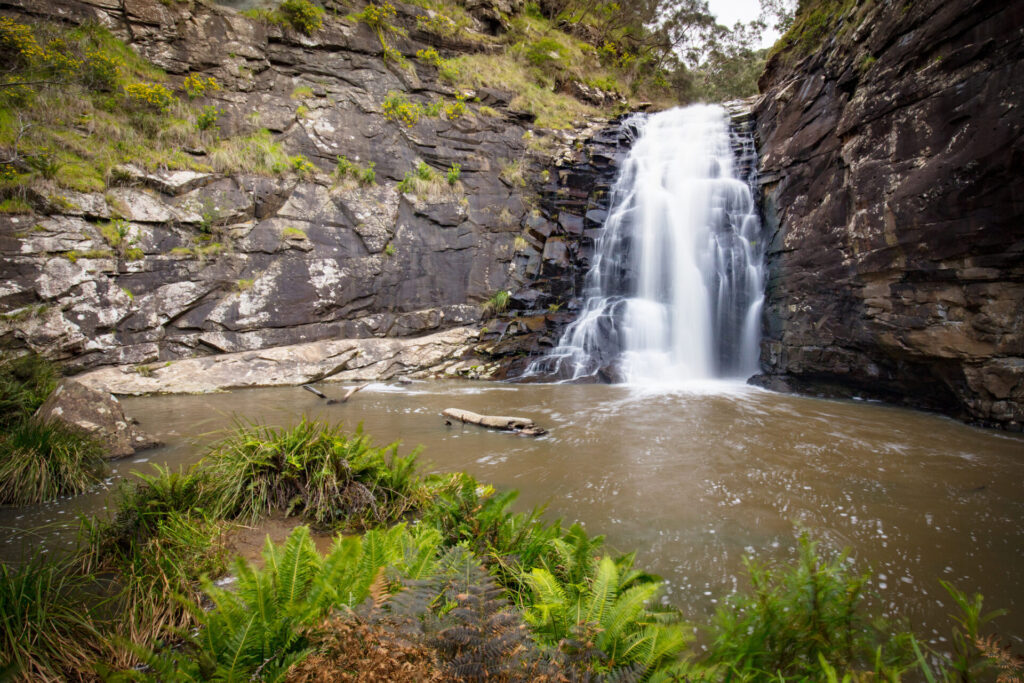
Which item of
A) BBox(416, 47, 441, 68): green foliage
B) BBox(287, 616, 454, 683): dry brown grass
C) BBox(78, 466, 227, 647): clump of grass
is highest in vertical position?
BBox(416, 47, 441, 68): green foliage

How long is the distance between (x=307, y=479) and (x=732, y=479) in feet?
13.9

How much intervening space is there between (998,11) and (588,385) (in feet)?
30.1

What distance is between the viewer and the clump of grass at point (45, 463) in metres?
3.76

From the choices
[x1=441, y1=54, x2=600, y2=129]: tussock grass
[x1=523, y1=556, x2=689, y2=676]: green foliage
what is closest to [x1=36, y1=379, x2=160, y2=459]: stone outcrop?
[x1=523, y1=556, x2=689, y2=676]: green foliage

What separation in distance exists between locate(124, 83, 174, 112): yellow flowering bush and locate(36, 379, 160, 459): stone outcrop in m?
11.6

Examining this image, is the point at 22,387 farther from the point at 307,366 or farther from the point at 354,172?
the point at 354,172

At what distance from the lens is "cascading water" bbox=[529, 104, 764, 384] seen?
11609mm

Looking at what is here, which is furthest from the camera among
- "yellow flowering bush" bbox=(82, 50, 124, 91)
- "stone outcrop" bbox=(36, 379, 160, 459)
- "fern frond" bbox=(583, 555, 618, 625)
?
"yellow flowering bush" bbox=(82, 50, 124, 91)

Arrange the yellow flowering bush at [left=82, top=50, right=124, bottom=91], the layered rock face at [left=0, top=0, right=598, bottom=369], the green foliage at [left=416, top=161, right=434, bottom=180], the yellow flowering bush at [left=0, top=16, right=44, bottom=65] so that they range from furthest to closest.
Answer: the green foliage at [left=416, top=161, right=434, bottom=180] → the yellow flowering bush at [left=82, top=50, right=124, bottom=91] → the yellow flowering bush at [left=0, top=16, right=44, bottom=65] → the layered rock face at [left=0, top=0, right=598, bottom=369]


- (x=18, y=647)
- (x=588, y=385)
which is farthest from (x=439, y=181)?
(x=18, y=647)

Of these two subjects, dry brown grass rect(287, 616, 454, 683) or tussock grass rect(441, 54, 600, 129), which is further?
tussock grass rect(441, 54, 600, 129)

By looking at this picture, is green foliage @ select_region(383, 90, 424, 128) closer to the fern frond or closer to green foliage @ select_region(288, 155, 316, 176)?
green foliage @ select_region(288, 155, 316, 176)

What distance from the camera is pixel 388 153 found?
14.9 m

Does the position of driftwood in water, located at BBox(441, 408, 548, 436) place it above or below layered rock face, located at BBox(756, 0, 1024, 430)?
below
